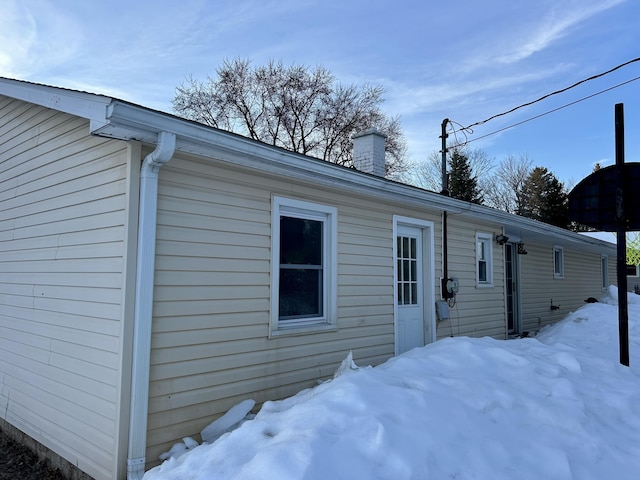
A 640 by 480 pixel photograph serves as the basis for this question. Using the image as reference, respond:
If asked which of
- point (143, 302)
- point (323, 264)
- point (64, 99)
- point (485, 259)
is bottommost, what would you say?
point (143, 302)

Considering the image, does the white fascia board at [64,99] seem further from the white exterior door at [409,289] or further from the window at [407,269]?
the window at [407,269]

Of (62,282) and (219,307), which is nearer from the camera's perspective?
(219,307)

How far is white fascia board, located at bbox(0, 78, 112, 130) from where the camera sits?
309 cm

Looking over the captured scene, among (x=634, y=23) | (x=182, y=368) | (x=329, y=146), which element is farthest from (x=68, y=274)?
(x=329, y=146)

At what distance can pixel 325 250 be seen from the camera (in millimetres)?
5309

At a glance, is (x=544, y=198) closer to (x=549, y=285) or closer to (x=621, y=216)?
(x=549, y=285)

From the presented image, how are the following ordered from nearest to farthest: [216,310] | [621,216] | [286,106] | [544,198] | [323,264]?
[216,310], [323,264], [621,216], [286,106], [544,198]

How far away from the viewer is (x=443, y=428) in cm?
311

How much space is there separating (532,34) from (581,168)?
28806mm

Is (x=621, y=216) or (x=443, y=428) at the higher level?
(x=621, y=216)

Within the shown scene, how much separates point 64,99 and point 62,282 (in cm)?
180

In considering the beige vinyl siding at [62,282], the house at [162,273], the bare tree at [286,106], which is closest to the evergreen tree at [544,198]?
the bare tree at [286,106]

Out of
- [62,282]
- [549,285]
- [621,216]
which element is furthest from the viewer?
[549,285]

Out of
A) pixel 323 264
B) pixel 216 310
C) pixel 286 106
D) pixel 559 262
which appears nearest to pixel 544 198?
pixel 286 106
